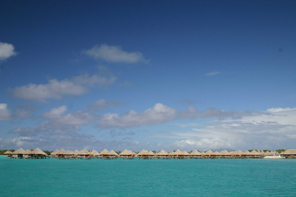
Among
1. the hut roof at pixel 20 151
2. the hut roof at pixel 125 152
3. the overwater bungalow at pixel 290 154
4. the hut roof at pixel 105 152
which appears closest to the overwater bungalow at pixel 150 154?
the hut roof at pixel 125 152

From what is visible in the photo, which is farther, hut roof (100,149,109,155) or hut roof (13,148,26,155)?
hut roof (100,149,109,155)

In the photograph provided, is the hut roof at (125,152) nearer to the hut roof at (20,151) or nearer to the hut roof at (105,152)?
the hut roof at (105,152)

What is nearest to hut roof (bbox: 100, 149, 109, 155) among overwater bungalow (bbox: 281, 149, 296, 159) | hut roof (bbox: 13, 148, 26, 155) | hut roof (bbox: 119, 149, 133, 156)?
hut roof (bbox: 119, 149, 133, 156)

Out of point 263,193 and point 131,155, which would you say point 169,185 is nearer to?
point 263,193

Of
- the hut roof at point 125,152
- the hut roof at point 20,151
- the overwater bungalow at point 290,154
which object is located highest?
the hut roof at point 20,151

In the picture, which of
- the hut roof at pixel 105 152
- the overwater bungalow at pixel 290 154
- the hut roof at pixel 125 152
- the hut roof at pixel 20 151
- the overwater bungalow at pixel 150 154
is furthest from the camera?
the overwater bungalow at pixel 150 154

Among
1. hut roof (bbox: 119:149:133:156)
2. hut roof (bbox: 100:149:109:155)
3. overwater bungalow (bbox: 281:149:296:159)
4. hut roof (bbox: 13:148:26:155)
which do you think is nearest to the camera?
hut roof (bbox: 13:148:26:155)

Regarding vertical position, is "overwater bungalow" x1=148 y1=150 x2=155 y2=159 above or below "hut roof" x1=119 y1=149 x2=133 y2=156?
below

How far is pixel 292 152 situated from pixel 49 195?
88.6 meters

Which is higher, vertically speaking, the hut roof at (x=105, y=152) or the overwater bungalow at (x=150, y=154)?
the hut roof at (x=105, y=152)

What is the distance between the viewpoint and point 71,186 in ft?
74.0

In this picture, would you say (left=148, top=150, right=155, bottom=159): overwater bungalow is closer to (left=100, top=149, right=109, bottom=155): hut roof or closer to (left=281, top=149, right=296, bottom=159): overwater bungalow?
(left=100, top=149, right=109, bottom=155): hut roof

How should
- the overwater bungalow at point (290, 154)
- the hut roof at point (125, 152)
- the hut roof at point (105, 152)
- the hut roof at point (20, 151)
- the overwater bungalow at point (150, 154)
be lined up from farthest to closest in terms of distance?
1. the overwater bungalow at point (150, 154)
2. the overwater bungalow at point (290, 154)
3. the hut roof at point (125, 152)
4. the hut roof at point (105, 152)
5. the hut roof at point (20, 151)

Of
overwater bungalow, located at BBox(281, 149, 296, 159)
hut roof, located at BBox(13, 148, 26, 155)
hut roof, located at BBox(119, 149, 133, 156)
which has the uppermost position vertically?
hut roof, located at BBox(13, 148, 26, 155)
